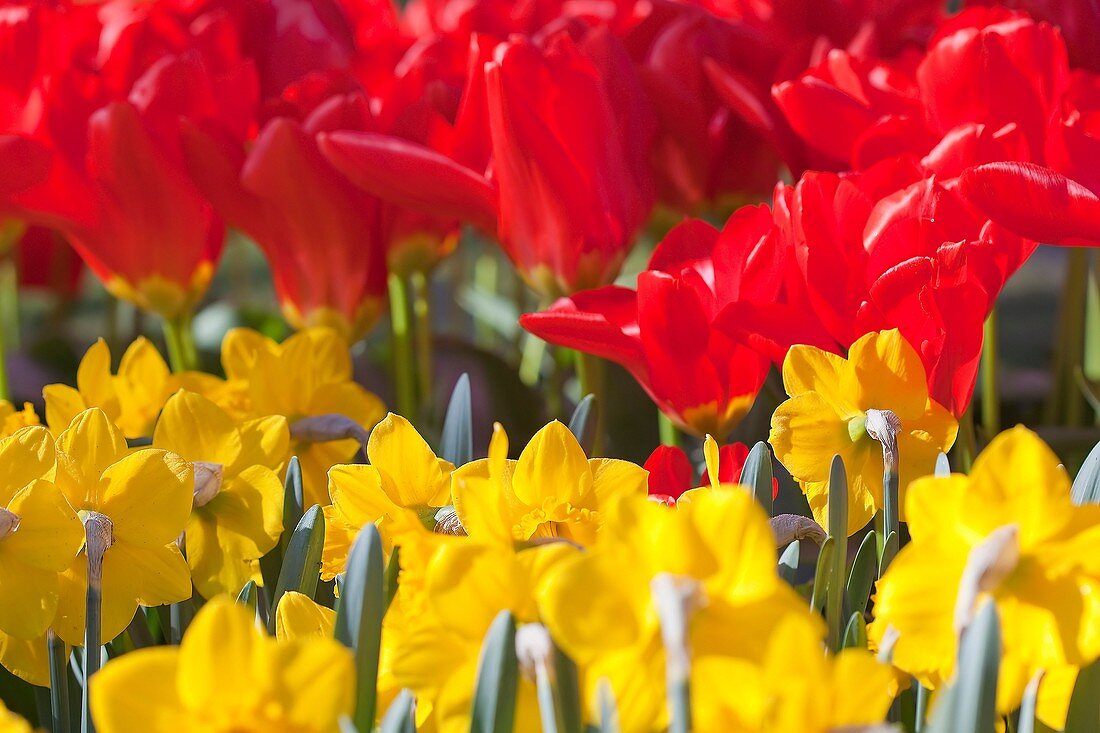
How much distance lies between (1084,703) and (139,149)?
0.43 m

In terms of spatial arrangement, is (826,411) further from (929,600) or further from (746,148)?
(746,148)

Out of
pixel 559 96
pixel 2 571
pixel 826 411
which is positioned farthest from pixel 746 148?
pixel 2 571

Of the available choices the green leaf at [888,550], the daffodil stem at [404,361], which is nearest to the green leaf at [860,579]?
the green leaf at [888,550]

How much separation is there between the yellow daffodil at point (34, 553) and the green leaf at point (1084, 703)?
230mm

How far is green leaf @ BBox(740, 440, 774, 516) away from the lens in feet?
1.11

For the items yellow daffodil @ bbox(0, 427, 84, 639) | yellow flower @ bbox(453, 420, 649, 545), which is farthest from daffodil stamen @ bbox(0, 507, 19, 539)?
yellow flower @ bbox(453, 420, 649, 545)

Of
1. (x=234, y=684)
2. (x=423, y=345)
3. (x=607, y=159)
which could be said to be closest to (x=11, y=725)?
(x=234, y=684)

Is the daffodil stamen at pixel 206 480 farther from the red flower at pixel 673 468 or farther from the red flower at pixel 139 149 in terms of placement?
the red flower at pixel 139 149

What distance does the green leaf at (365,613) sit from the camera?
0.89 ft

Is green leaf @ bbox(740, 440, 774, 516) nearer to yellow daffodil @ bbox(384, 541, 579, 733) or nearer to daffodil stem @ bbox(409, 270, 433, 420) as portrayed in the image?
yellow daffodil @ bbox(384, 541, 579, 733)

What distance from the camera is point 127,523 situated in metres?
0.32

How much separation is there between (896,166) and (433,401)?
330 mm

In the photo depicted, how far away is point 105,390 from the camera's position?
441 millimetres

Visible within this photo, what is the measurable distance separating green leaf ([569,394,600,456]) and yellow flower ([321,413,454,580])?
100 mm
